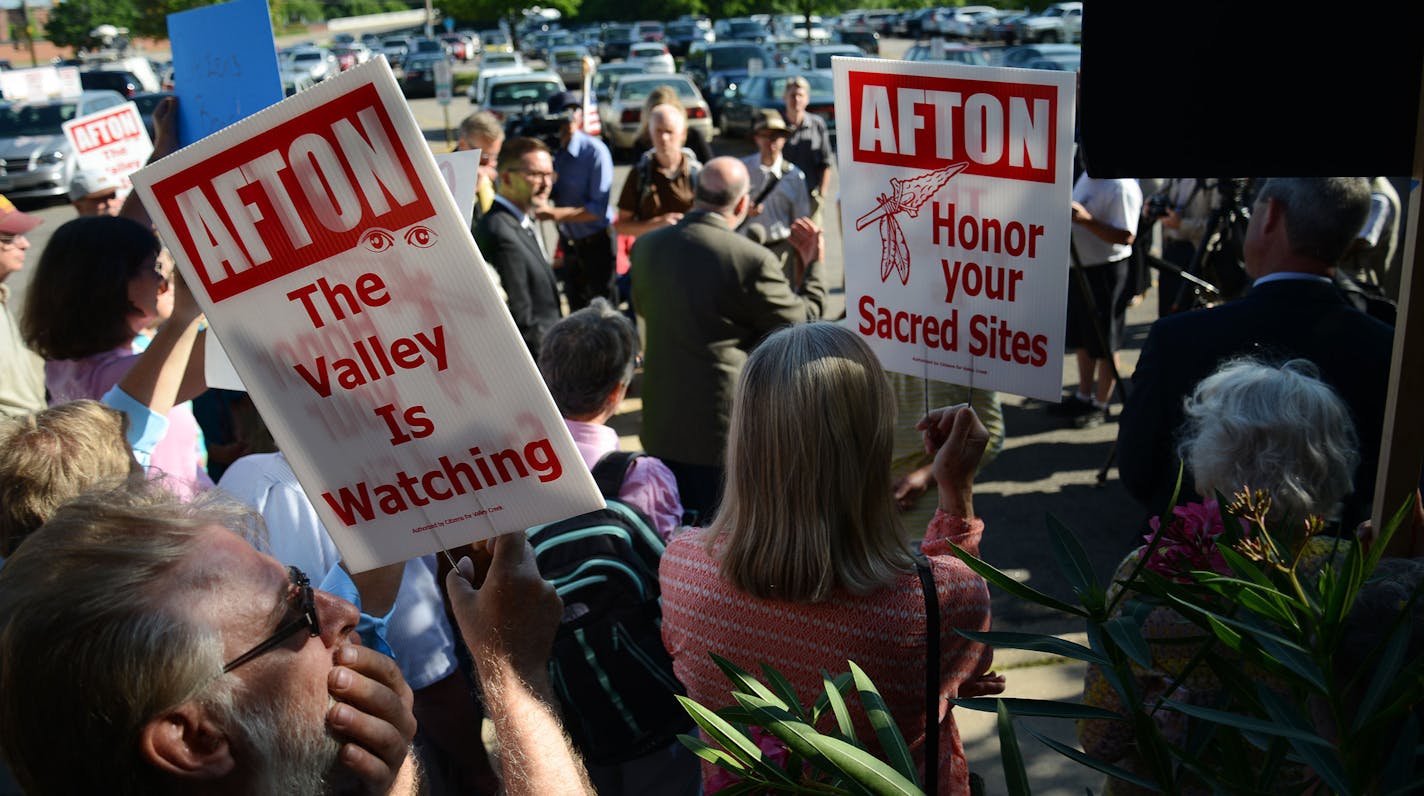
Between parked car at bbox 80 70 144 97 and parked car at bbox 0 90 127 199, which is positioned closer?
parked car at bbox 0 90 127 199

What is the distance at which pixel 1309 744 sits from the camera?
1.01 metres

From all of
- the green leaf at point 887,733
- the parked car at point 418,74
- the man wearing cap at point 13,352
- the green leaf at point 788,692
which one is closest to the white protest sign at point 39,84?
the parked car at point 418,74

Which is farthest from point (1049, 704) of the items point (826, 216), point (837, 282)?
point (826, 216)

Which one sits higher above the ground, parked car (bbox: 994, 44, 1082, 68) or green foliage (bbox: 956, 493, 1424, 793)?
green foliage (bbox: 956, 493, 1424, 793)

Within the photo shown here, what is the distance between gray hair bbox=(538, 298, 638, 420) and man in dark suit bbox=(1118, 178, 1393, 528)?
138 cm

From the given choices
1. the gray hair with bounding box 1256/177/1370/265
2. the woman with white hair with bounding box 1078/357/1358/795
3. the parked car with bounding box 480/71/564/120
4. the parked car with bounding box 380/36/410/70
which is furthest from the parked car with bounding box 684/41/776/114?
the woman with white hair with bounding box 1078/357/1358/795

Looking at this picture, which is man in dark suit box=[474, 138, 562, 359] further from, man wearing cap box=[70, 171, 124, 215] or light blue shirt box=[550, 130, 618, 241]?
man wearing cap box=[70, 171, 124, 215]

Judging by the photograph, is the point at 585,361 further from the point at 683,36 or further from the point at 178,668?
the point at 683,36

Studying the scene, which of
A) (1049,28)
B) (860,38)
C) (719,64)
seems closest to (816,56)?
(719,64)

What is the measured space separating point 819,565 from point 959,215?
3.19 feet

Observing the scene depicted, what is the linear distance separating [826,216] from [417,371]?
11598 mm

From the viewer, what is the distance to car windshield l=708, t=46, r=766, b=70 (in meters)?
24.3

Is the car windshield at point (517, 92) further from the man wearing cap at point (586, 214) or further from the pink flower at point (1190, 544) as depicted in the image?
the pink flower at point (1190, 544)

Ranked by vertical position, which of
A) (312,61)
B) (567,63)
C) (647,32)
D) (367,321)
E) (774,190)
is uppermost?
(367,321)
